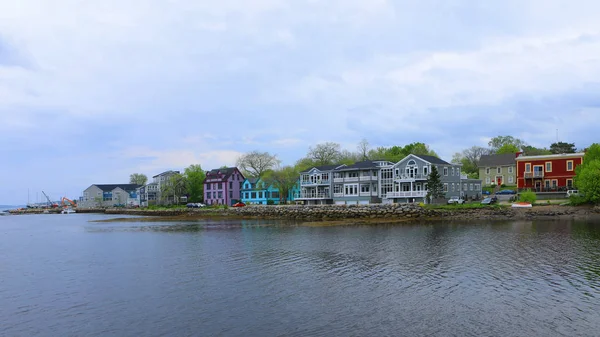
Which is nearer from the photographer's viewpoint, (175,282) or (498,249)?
(175,282)

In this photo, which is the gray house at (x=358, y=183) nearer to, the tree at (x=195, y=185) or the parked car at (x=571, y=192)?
the parked car at (x=571, y=192)

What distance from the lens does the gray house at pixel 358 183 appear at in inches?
3162

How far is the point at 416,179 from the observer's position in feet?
241

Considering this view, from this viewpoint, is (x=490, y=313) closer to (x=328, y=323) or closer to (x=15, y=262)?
(x=328, y=323)

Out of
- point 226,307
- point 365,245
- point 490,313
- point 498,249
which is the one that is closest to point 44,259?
point 226,307

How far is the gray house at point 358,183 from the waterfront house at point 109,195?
102111 millimetres

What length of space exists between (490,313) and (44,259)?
101 feet

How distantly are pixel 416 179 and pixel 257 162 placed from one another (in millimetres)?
55325

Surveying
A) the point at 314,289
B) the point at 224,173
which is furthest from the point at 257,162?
the point at 314,289

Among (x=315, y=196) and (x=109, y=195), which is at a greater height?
(x=109, y=195)

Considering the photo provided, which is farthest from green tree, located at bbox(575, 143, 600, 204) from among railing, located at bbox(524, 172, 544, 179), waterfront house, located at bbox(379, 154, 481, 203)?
waterfront house, located at bbox(379, 154, 481, 203)

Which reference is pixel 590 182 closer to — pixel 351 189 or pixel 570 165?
pixel 570 165

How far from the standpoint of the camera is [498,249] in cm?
3161

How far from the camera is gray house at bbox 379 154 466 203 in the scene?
73062 millimetres
